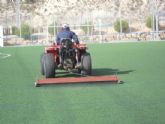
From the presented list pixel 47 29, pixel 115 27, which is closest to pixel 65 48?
pixel 47 29

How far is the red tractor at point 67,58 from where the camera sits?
47.5 ft

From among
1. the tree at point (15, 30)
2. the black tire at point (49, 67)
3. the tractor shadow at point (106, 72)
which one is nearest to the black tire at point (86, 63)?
the black tire at point (49, 67)

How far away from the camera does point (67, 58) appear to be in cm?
1500

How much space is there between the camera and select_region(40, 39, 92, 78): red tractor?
47.5ft

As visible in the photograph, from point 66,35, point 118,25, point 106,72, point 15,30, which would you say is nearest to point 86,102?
point 66,35

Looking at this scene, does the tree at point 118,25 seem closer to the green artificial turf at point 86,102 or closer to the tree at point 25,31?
the tree at point 25,31

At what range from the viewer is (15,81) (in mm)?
14484

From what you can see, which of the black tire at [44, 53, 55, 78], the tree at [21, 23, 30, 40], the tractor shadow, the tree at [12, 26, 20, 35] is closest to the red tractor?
the black tire at [44, 53, 55, 78]

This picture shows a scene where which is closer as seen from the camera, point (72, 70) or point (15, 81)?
point (15, 81)

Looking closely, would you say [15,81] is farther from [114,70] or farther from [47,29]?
[47,29]

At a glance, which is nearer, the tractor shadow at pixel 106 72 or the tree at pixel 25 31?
the tractor shadow at pixel 106 72

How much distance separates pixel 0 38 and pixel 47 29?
262 inches

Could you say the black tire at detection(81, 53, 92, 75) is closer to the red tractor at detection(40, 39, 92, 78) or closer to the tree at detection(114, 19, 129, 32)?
the red tractor at detection(40, 39, 92, 78)

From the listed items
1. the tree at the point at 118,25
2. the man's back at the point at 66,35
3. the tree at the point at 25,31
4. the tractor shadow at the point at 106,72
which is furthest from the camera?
the tree at the point at 118,25
